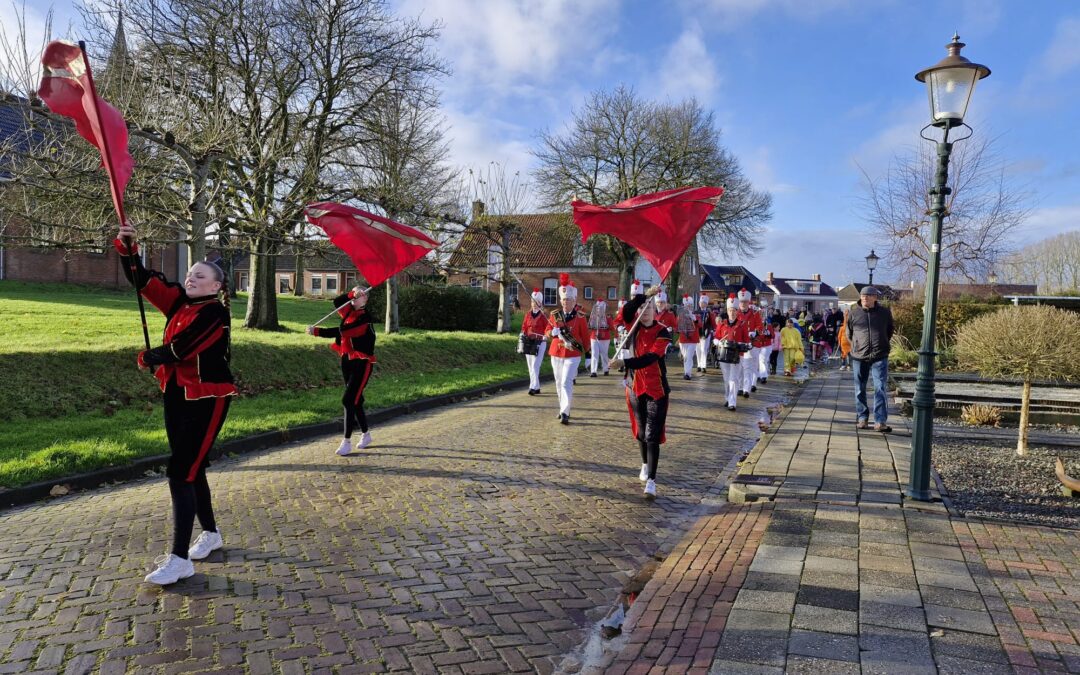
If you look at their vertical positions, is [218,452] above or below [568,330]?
below

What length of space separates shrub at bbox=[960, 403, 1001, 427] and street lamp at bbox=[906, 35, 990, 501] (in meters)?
5.86

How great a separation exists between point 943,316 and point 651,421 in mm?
19207

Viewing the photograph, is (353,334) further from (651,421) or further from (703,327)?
(703,327)

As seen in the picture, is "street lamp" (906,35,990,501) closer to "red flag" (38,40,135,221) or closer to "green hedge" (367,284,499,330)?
"red flag" (38,40,135,221)

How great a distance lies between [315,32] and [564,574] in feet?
56.8

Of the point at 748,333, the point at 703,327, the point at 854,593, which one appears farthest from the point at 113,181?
the point at 703,327

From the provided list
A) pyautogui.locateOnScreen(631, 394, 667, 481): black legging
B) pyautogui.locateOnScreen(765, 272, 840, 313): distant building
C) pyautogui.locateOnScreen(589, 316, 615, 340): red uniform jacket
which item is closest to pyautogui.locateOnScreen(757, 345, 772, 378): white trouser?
pyautogui.locateOnScreen(589, 316, 615, 340): red uniform jacket

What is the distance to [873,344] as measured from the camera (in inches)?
379

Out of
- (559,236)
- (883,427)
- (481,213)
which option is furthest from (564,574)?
(559,236)

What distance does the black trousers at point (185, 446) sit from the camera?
13.6 feet

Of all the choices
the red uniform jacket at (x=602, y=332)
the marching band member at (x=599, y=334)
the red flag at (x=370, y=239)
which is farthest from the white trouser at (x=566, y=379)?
the red uniform jacket at (x=602, y=332)

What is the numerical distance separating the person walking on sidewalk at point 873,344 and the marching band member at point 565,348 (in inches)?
157

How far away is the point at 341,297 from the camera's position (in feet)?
27.5

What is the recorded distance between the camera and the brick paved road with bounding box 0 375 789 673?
3.30 metres
